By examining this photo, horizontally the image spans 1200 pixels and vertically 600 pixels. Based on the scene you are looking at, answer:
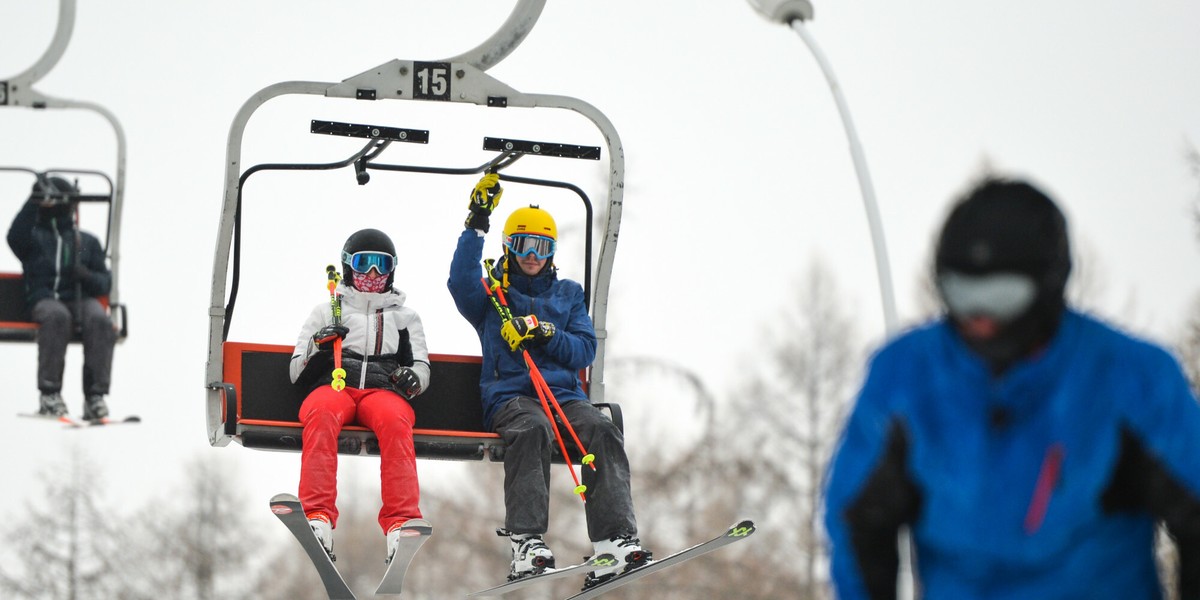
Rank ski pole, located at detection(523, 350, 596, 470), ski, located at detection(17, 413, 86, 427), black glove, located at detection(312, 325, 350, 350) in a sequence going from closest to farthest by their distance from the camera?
ski pole, located at detection(523, 350, 596, 470) → black glove, located at detection(312, 325, 350, 350) → ski, located at detection(17, 413, 86, 427)

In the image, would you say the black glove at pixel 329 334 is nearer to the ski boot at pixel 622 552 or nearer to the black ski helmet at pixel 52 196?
the ski boot at pixel 622 552

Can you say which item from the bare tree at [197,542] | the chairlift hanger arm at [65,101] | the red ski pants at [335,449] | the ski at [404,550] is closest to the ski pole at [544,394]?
the red ski pants at [335,449]

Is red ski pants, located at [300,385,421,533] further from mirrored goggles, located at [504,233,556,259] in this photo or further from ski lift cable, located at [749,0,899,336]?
ski lift cable, located at [749,0,899,336]

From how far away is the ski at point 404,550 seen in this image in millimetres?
7340

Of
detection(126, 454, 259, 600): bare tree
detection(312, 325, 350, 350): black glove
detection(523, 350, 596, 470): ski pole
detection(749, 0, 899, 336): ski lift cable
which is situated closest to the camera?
detection(749, 0, 899, 336): ski lift cable

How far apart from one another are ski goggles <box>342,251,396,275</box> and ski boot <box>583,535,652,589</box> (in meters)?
1.52

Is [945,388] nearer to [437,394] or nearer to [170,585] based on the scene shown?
[437,394]

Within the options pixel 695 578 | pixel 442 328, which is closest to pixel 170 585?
pixel 695 578

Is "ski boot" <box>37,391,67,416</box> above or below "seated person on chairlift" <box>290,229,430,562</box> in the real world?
below

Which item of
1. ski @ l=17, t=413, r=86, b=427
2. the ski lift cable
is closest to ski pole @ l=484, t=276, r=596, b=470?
the ski lift cable

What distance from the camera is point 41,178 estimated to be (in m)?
14.1

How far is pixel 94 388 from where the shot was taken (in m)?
15.7

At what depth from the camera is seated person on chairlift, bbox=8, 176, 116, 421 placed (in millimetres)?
14219

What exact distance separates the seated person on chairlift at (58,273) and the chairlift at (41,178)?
8 centimetres
